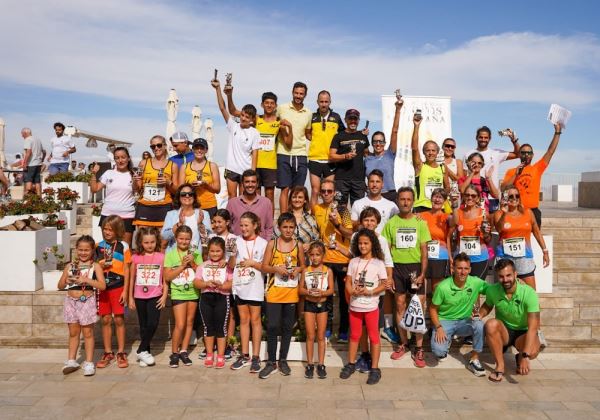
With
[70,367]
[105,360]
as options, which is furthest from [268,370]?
[70,367]

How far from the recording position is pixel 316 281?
545cm

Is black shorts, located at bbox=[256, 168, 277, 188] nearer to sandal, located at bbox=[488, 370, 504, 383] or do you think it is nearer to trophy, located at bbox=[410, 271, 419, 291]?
trophy, located at bbox=[410, 271, 419, 291]

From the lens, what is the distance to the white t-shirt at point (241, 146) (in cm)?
711

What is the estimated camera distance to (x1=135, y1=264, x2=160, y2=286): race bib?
5.72m

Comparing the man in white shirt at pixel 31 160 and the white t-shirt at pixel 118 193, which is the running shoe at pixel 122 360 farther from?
the man in white shirt at pixel 31 160

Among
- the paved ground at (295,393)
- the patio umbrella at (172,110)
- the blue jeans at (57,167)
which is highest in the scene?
the patio umbrella at (172,110)

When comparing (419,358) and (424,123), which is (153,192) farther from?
(424,123)

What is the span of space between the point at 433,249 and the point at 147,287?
332cm

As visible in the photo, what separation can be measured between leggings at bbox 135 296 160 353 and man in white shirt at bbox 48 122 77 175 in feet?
26.8

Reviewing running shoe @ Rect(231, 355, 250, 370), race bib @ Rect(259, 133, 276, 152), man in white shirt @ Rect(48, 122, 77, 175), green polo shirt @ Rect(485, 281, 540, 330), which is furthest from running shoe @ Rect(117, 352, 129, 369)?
man in white shirt @ Rect(48, 122, 77, 175)

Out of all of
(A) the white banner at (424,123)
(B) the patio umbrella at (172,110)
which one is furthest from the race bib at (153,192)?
(B) the patio umbrella at (172,110)

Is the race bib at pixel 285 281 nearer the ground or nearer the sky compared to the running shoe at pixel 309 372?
nearer the sky

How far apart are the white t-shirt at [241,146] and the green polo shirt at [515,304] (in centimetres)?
355

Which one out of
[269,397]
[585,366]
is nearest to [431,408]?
[269,397]
